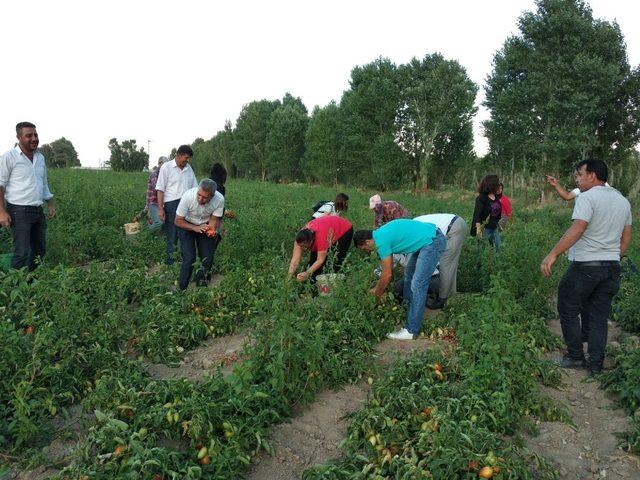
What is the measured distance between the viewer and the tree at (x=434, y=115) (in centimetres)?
3006

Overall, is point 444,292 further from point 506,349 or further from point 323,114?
point 323,114

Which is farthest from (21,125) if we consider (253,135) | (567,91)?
(253,135)

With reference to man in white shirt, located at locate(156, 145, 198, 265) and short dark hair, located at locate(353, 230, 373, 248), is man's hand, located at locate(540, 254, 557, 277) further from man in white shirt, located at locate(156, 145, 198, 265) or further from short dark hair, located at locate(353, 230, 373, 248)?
man in white shirt, located at locate(156, 145, 198, 265)

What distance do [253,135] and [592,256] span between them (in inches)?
2073

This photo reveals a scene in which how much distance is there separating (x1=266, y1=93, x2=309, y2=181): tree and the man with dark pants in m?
44.7

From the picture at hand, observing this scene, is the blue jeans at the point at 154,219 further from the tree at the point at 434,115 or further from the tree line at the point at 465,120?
the tree at the point at 434,115

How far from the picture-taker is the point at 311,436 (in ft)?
11.0

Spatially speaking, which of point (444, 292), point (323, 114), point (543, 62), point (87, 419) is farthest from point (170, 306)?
point (323, 114)

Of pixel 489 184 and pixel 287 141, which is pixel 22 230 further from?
pixel 287 141

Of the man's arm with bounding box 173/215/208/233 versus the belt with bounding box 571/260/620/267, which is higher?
the man's arm with bounding box 173/215/208/233

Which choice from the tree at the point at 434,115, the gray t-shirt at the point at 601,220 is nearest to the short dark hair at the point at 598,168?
the gray t-shirt at the point at 601,220

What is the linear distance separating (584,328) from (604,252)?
36.1 inches

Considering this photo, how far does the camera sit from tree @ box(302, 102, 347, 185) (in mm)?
40906

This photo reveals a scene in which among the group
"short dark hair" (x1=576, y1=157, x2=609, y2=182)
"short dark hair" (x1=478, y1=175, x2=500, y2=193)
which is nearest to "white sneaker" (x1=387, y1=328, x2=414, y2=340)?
"short dark hair" (x1=576, y1=157, x2=609, y2=182)
